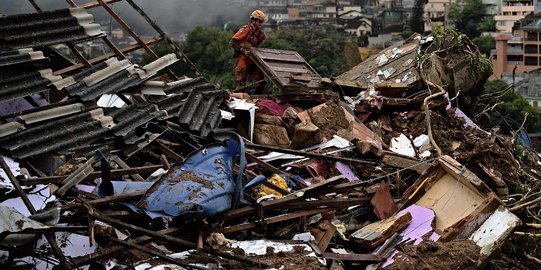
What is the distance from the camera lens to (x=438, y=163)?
25.9 ft

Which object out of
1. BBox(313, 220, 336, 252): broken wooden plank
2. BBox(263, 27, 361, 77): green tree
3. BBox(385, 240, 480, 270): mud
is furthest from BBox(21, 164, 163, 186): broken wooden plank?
BBox(263, 27, 361, 77): green tree

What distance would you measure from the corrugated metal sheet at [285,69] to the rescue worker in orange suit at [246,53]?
0.22 metres

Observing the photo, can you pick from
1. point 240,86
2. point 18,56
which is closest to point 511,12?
point 240,86

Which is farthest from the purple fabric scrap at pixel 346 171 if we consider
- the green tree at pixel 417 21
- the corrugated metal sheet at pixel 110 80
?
the green tree at pixel 417 21

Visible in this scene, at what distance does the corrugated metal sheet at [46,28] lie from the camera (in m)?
7.81

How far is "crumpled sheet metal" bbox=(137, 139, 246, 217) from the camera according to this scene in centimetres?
641

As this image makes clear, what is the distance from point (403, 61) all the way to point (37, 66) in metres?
5.40

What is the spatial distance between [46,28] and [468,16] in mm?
88173

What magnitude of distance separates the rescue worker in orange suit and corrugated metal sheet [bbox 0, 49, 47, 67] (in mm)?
3603

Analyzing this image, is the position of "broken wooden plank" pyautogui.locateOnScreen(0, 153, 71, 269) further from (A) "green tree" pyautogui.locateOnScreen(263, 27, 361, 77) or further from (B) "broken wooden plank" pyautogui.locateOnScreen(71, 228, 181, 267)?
(A) "green tree" pyautogui.locateOnScreen(263, 27, 361, 77)

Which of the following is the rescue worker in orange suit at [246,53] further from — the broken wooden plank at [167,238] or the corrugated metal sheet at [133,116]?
the broken wooden plank at [167,238]

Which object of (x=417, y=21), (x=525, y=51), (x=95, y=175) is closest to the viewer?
(x=95, y=175)

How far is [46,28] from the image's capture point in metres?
8.19

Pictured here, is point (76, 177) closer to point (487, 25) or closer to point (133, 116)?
point (133, 116)
